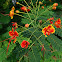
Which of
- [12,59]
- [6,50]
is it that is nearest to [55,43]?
[6,50]

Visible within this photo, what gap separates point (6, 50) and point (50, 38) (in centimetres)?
61

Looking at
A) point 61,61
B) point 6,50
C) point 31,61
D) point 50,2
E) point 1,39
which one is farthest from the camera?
point 50,2

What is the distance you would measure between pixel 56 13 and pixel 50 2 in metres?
0.26

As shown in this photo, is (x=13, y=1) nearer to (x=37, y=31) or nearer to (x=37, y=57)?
(x=37, y=31)

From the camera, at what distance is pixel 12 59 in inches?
55.9

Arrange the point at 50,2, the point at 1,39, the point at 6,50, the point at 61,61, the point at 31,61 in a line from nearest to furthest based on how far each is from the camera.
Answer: the point at 31,61, the point at 6,50, the point at 1,39, the point at 61,61, the point at 50,2

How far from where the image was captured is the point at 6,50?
3.75 ft

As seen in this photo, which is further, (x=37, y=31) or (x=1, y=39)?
(x=1, y=39)

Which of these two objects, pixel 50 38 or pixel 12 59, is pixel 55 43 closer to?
pixel 50 38

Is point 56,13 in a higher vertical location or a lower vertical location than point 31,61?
higher

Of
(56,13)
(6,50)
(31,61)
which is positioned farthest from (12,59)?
(56,13)

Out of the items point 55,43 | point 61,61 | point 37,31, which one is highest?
point 37,31

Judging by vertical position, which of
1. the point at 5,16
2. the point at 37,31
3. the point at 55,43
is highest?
the point at 5,16

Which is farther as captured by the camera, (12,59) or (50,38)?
(12,59)
